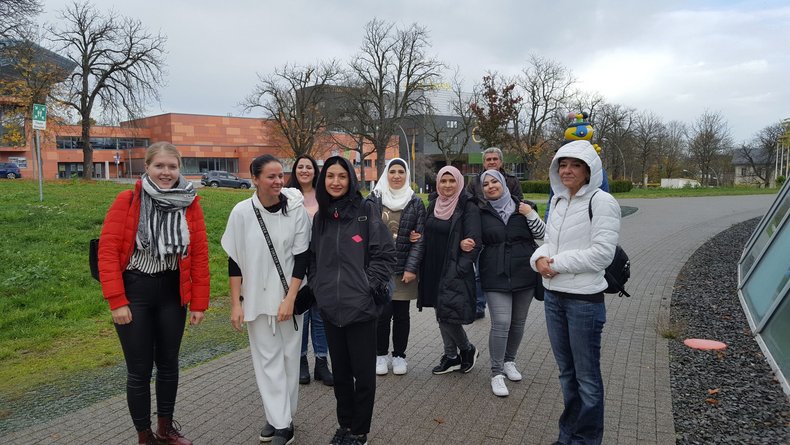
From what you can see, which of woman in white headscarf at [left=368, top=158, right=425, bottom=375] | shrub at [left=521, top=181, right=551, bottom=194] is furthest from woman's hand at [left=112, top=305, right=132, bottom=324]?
shrub at [left=521, top=181, right=551, bottom=194]

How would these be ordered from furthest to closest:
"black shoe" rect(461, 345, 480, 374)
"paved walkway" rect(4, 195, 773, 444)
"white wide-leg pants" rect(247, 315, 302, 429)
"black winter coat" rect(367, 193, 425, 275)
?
"black shoe" rect(461, 345, 480, 374) → "black winter coat" rect(367, 193, 425, 275) → "paved walkway" rect(4, 195, 773, 444) → "white wide-leg pants" rect(247, 315, 302, 429)

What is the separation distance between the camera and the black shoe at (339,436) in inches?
137

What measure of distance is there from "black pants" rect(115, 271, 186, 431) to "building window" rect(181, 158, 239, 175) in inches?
2664

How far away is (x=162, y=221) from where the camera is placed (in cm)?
326

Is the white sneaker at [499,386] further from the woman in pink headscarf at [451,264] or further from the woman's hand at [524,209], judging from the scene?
the woman's hand at [524,209]

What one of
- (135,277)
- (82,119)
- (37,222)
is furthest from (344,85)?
(135,277)

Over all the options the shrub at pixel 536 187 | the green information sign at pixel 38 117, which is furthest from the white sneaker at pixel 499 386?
the shrub at pixel 536 187

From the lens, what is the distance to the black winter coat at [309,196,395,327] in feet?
10.9

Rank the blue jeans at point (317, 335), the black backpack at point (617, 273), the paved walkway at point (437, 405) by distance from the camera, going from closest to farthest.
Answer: the black backpack at point (617, 273) < the paved walkway at point (437, 405) < the blue jeans at point (317, 335)

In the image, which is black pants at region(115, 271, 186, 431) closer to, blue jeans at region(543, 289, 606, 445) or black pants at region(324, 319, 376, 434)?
black pants at region(324, 319, 376, 434)

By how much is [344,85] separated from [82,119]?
900 inches

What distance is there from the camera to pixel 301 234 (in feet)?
11.7

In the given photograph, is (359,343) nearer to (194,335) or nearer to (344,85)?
(194,335)

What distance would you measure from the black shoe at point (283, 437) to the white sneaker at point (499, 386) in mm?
1732
